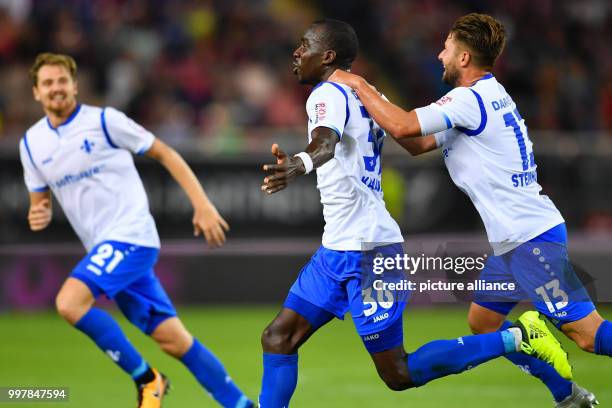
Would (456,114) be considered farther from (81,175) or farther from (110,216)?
(81,175)

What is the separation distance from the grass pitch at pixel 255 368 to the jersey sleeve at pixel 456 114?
2398 millimetres

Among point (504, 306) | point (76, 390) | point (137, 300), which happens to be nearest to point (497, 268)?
point (504, 306)

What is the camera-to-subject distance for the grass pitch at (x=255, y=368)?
792cm

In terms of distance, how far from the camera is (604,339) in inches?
238

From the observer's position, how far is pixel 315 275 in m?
6.17

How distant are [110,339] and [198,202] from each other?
104 cm

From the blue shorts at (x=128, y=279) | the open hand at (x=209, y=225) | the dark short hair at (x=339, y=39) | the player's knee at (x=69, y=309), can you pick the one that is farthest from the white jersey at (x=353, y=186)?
the player's knee at (x=69, y=309)

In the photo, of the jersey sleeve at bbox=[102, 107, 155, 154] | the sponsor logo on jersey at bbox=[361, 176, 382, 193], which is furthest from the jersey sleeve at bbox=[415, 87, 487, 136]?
the jersey sleeve at bbox=[102, 107, 155, 154]

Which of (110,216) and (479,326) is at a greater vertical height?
(110,216)

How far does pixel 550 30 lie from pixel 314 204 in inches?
232

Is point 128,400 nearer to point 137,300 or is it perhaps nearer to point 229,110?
point 137,300

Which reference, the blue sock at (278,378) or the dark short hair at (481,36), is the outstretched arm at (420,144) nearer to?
the dark short hair at (481,36)

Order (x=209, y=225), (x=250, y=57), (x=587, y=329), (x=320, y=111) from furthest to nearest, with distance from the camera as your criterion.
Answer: (x=250, y=57) → (x=209, y=225) → (x=587, y=329) → (x=320, y=111)

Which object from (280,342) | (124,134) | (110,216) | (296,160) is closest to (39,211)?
(110,216)
